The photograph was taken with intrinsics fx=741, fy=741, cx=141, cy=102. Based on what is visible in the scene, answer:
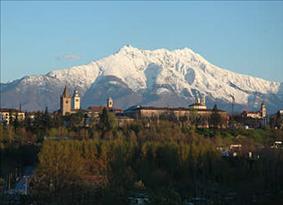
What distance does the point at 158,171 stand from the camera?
105 ft

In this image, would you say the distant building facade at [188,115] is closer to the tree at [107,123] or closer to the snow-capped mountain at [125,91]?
the tree at [107,123]

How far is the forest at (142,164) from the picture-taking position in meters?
24.4

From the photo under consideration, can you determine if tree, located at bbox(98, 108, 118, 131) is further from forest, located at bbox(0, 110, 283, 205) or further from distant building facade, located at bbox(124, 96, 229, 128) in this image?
distant building facade, located at bbox(124, 96, 229, 128)

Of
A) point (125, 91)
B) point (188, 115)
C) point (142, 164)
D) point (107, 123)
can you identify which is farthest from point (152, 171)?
point (125, 91)

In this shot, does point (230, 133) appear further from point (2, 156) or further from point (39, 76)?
point (39, 76)

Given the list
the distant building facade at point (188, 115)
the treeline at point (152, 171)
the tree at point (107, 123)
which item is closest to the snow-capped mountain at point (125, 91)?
the distant building facade at point (188, 115)

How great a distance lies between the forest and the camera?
2441cm

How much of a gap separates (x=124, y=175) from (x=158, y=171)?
331cm

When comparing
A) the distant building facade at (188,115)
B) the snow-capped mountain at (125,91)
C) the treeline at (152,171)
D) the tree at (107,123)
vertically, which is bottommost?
the treeline at (152,171)

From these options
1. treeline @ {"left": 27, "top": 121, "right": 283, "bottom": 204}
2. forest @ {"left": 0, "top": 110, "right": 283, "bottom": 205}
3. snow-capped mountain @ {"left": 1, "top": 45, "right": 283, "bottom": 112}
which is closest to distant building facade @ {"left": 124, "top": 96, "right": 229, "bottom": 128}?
forest @ {"left": 0, "top": 110, "right": 283, "bottom": 205}

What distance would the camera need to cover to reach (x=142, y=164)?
109 ft

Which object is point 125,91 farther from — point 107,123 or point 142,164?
point 142,164

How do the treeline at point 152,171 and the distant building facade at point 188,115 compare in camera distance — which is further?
the distant building facade at point 188,115

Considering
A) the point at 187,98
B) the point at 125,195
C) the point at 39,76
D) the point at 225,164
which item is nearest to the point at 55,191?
the point at 125,195
